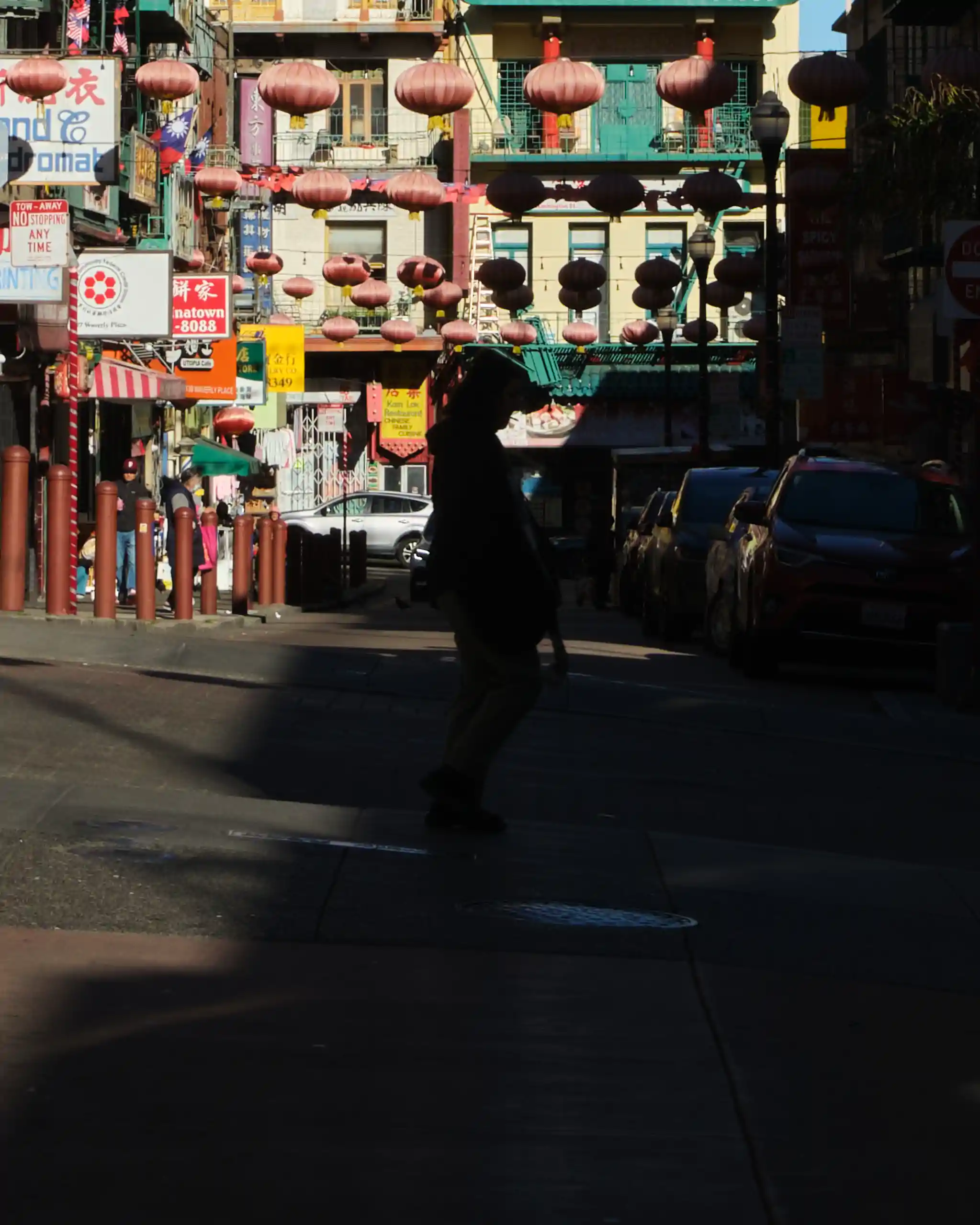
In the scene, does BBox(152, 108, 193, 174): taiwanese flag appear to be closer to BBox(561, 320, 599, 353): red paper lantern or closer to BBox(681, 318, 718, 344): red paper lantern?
BBox(561, 320, 599, 353): red paper lantern

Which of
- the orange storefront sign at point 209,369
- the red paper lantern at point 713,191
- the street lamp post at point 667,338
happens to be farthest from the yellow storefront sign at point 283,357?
the red paper lantern at point 713,191

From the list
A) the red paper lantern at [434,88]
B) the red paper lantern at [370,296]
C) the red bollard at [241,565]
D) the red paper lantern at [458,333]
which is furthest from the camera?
the red paper lantern at [458,333]

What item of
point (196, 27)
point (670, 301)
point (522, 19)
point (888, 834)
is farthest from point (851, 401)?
point (888, 834)

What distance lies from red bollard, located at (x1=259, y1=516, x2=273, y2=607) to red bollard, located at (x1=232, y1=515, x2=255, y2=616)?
96.0 inches

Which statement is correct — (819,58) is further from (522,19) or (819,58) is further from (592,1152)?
(522,19)

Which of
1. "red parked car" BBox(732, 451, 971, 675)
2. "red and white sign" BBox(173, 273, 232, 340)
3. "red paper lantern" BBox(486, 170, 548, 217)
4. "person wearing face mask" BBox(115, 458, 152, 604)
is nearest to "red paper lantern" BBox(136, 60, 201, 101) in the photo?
"red paper lantern" BBox(486, 170, 548, 217)

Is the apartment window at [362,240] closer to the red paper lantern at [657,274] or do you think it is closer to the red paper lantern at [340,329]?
the red paper lantern at [340,329]

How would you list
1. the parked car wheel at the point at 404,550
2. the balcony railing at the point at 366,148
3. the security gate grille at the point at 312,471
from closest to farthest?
the parked car wheel at the point at 404,550
the balcony railing at the point at 366,148
the security gate grille at the point at 312,471

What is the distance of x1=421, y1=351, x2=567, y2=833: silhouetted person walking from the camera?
340 inches

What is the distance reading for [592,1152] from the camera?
15.6ft

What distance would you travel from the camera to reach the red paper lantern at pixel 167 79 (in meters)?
24.9

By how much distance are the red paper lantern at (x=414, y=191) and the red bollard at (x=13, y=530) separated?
28.1 feet

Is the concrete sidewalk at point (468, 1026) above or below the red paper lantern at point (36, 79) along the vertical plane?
below

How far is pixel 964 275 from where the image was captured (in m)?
14.5
